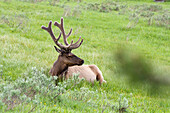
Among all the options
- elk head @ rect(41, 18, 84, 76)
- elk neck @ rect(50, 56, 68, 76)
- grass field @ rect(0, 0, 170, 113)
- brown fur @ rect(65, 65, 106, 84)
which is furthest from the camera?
brown fur @ rect(65, 65, 106, 84)

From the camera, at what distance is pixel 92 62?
32.4ft

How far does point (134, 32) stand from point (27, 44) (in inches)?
395

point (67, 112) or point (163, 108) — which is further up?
point (67, 112)

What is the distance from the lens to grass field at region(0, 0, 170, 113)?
4359mm

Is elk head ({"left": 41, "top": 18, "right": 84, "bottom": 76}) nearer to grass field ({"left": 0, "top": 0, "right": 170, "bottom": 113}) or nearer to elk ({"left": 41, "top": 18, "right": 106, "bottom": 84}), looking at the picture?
elk ({"left": 41, "top": 18, "right": 106, "bottom": 84})

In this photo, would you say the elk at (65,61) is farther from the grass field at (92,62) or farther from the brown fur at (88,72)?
the grass field at (92,62)

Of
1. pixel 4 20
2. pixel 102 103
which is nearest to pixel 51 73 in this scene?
pixel 102 103

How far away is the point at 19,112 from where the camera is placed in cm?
352

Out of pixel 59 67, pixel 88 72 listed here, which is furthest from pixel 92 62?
pixel 59 67

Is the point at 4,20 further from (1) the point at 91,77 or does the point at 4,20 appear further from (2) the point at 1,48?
(1) the point at 91,77

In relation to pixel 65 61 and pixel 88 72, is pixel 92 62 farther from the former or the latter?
pixel 65 61

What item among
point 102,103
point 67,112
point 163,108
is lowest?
point 163,108

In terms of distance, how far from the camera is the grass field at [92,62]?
4359 millimetres

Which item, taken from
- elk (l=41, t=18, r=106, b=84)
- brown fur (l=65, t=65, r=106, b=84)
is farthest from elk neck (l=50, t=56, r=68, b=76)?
brown fur (l=65, t=65, r=106, b=84)
